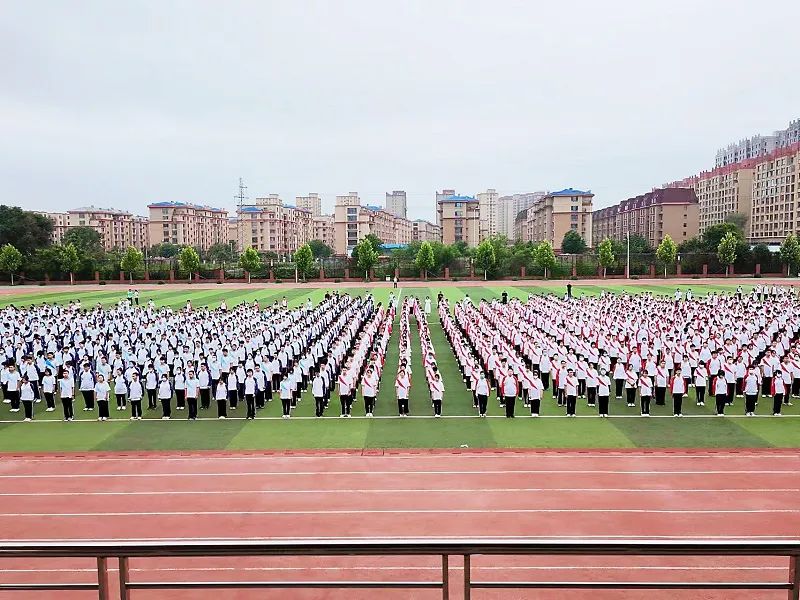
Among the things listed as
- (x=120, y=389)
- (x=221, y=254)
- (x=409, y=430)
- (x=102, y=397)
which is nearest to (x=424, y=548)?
(x=409, y=430)

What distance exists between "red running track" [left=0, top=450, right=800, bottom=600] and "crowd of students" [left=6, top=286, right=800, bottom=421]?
2.92 metres

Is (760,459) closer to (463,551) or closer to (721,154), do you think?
(463,551)

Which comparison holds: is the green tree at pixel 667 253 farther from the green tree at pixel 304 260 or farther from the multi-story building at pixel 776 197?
the multi-story building at pixel 776 197

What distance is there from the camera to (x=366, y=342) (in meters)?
18.3

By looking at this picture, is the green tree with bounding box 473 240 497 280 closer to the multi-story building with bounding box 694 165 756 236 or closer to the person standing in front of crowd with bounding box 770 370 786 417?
the person standing in front of crowd with bounding box 770 370 786 417

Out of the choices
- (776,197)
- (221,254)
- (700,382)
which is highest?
(776,197)

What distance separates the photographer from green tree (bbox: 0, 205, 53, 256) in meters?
71.2

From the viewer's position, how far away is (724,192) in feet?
366

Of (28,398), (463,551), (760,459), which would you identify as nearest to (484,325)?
(760,459)

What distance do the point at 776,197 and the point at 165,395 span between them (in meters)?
107

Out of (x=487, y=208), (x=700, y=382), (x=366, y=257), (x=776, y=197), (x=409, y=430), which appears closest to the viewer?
(x=409, y=430)

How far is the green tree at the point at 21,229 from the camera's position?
234ft

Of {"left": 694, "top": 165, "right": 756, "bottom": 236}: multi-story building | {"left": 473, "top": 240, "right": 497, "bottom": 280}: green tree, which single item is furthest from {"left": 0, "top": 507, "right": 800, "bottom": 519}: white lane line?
{"left": 694, "top": 165, "right": 756, "bottom": 236}: multi-story building

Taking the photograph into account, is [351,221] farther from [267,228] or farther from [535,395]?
[535,395]
